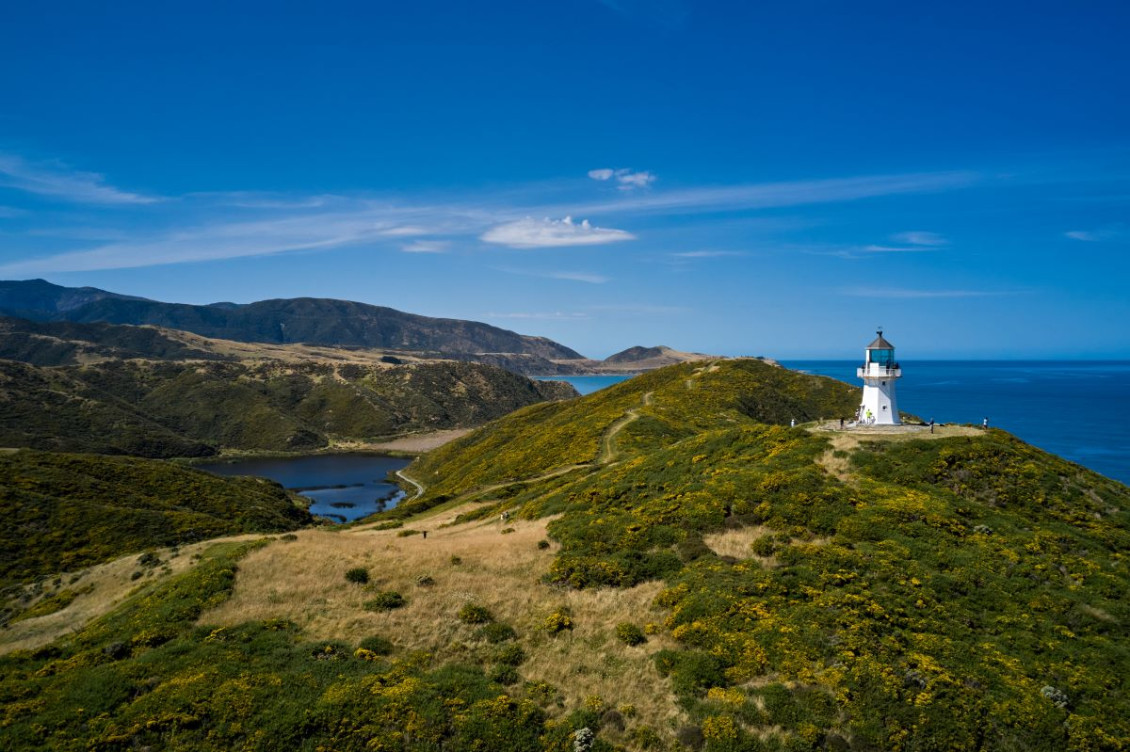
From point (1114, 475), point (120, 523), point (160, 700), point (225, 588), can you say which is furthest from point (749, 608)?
point (1114, 475)

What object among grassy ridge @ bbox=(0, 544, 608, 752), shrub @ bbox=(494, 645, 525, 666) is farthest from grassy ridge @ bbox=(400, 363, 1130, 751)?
grassy ridge @ bbox=(0, 544, 608, 752)

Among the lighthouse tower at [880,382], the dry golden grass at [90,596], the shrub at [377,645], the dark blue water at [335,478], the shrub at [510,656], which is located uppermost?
the lighthouse tower at [880,382]

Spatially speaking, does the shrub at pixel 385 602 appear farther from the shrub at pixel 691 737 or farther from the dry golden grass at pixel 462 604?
the shrub at pixel 691 737

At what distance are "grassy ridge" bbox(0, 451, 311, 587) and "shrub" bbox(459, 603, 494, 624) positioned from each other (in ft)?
160

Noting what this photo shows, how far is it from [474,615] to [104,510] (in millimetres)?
61167

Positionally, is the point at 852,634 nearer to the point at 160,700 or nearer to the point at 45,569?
the point at 160,700

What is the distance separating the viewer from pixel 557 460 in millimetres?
78875

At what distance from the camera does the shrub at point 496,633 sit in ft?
78.2

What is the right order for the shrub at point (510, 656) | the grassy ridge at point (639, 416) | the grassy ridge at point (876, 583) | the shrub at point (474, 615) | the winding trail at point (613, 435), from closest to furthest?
the grassy ridge at point (876, 583)
the shrub at point (510, 656)
the shrub at point (474, 615)
the winding trail at point (613, 435)
the grassy ridge at point (639, 416)

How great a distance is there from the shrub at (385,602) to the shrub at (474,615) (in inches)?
128

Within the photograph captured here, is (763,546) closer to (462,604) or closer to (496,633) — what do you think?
(496,633)

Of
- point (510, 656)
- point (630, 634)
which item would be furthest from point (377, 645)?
point (630, 634)

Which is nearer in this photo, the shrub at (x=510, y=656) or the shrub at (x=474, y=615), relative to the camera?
the shrub at (x=510, y=656)

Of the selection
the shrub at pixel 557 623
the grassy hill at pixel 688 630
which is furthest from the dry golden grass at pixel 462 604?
the shrub at pixel 557 623
